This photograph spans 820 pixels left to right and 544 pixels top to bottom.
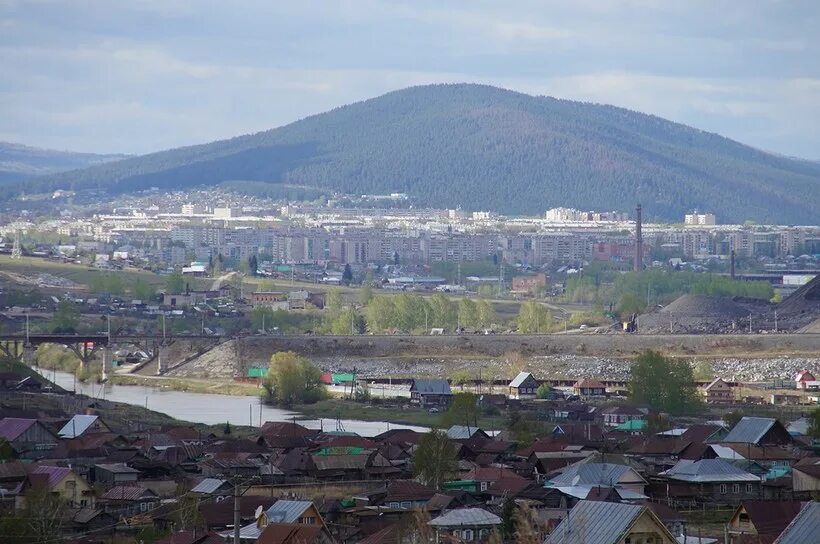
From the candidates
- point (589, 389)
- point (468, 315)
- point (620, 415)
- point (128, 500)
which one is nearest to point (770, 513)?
point (128, 500)

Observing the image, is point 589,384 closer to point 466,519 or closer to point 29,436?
point 29,436

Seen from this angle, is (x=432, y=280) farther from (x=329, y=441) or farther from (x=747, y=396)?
(x=329, y=441)

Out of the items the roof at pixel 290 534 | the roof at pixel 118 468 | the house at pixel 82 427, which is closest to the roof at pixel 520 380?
the house at pixel 82 427

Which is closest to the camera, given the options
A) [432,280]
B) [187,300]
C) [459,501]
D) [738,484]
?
[459,501]

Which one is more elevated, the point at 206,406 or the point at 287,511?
the point at 287,511

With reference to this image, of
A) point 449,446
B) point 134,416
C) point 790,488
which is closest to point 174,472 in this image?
point 449,446

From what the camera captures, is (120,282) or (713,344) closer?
(713,344)

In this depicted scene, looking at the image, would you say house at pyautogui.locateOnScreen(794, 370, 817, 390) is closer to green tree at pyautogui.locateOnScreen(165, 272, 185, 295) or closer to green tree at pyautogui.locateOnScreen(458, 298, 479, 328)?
green tree at pyautogui.locateOnScreen(458, 298, 479, 328)
